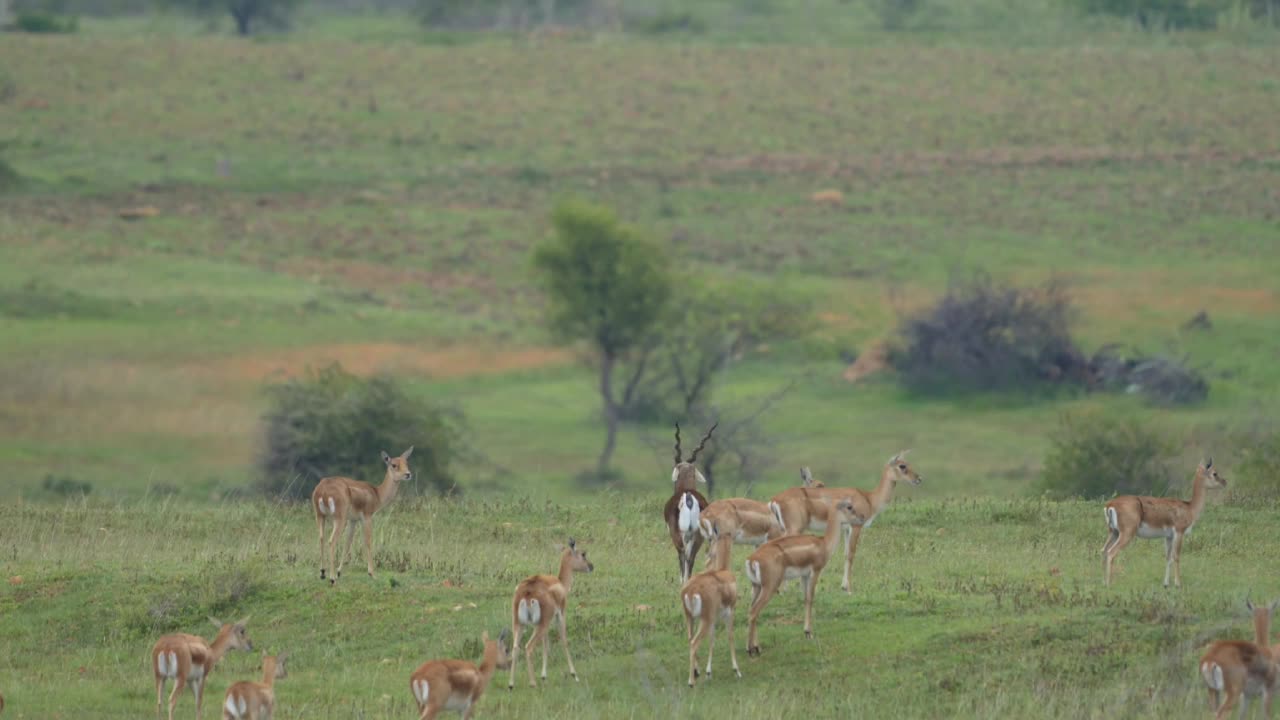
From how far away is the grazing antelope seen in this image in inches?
599

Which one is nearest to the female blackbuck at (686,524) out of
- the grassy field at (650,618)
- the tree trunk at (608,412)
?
the grassy field at (650,618)

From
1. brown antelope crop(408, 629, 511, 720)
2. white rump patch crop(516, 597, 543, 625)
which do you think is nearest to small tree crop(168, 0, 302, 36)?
white rump patch crop(516, 597, 543, 625)

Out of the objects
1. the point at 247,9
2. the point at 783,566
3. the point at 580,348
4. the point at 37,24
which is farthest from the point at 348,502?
the point at 247,9

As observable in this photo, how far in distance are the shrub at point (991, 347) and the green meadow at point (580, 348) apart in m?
1.13

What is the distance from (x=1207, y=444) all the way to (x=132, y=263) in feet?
97.4

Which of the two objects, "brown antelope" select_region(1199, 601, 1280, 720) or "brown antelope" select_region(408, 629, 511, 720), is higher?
"brown antelope" select_region(1199, 601, 1280, 720)

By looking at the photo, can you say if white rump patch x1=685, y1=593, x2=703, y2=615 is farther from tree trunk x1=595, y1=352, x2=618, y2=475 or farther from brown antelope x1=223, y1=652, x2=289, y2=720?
tree trunk x1=595, y1=352, x2=618, y2=475

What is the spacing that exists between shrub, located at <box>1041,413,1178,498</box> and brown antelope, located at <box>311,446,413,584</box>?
1514 centimetres

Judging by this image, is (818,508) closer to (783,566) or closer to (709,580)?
(783,566)

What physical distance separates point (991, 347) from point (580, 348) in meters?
10.5

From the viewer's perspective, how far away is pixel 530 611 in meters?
13.5

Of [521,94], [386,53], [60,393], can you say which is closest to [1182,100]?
[521,94]

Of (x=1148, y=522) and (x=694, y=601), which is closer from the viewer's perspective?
(x=694, y=601)

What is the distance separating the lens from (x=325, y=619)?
51.1 feet
